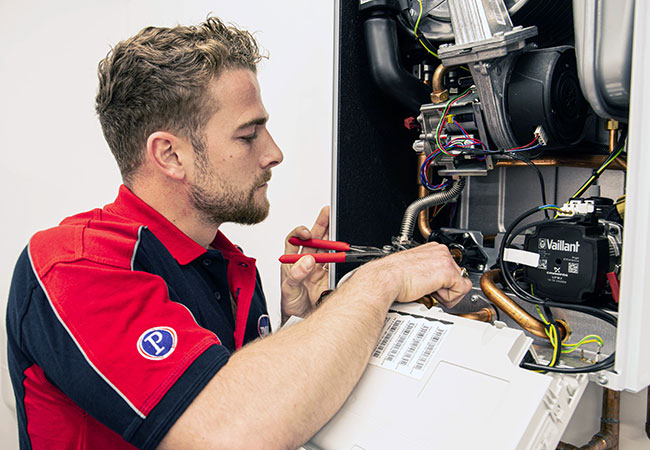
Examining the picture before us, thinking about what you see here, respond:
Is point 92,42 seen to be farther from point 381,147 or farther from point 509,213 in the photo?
point 509,213

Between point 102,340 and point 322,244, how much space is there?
0.47 meters

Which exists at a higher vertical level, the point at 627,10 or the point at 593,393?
the point at 627,10

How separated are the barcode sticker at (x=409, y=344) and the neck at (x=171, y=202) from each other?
17.0 inches

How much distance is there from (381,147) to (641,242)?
22.5 inches

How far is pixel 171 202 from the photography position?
89 centimetres

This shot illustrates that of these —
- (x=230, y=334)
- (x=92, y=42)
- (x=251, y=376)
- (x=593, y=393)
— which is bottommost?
(x=593, y=393)

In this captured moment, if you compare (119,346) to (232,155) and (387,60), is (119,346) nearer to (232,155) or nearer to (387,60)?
(232,155)

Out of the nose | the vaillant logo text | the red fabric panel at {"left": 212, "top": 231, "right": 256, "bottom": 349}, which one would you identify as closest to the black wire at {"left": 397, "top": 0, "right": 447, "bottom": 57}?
the nose

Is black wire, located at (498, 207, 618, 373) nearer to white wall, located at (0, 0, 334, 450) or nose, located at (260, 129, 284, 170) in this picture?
nose, located at (260, 129, 284, 170)

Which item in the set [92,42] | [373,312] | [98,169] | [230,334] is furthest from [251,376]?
[92,42]

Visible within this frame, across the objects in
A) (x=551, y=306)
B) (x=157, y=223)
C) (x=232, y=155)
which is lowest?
(x=551, y=306)

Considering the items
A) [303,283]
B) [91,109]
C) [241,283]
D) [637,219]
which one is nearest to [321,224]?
[303,283]

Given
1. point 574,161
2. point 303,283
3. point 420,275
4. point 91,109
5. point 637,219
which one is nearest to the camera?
point 637,219

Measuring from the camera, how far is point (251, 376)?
0.57 meters
